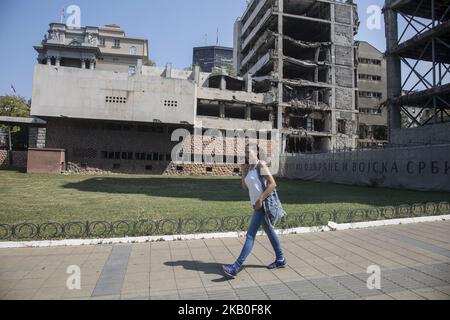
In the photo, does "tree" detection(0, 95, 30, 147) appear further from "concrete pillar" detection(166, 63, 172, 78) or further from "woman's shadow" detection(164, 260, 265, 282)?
"woman's shadow" detection(164, 260, 265, 282)

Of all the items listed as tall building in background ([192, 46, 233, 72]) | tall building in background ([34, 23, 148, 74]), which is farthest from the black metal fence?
tall building in background ([192, 46, 233, 72])

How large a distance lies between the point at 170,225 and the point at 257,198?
3.67 metres

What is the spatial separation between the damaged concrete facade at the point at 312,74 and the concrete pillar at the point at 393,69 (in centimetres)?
1416

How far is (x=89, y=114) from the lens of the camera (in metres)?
31.3

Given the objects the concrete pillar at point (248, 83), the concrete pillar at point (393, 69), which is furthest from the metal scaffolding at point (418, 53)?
the concrete pillar at point (248, 83)

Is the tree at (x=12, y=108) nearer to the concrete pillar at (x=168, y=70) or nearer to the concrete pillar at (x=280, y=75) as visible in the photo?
the concrete pillar at (x=168, y=70)

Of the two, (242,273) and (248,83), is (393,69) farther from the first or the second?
(242,273)

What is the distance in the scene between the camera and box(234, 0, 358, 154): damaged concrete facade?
48.1 metres

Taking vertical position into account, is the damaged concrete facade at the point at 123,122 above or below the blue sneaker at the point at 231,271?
above

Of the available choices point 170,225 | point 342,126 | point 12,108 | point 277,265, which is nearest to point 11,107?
point 12,108

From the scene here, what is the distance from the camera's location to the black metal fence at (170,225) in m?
6.51

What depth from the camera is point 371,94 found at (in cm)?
6253

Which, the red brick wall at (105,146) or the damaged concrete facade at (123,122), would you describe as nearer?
the damaged concrete facade at (123,122)

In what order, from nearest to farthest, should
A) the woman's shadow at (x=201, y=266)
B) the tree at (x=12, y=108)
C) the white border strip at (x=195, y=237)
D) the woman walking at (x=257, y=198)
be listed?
the woman walking at (x=257, y=198) → the woman's shadow at (x=201, y=266) → the white border strip at (x=195, y=237) → the tree at (x=12, y=108)
